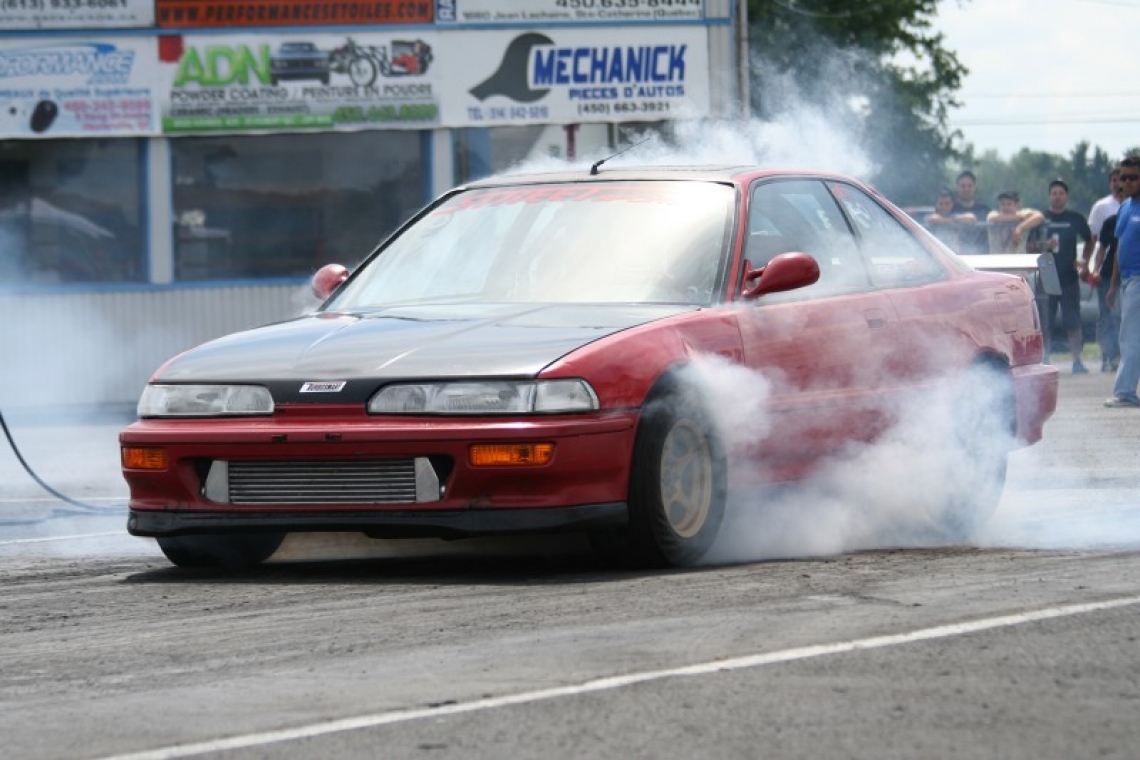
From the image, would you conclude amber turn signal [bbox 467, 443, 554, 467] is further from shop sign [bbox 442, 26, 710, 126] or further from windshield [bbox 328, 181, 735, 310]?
shop sign [bbox 442, 26, 710, 126]

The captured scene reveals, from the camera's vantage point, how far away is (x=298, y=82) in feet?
70.8

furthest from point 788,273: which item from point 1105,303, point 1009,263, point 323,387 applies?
point 1105,303

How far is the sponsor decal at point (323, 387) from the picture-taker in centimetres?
720

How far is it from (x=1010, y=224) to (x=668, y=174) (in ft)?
43.7

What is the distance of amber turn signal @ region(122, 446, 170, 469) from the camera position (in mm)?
7477

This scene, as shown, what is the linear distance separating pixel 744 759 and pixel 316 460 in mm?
3089

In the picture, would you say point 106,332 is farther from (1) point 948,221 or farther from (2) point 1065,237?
(2) point 1065,237

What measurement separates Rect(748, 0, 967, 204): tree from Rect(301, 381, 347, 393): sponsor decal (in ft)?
126

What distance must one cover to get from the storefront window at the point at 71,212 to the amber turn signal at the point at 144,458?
1384cm

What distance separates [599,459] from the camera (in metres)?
7.08

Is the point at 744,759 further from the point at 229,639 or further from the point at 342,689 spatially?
the point at 229,639

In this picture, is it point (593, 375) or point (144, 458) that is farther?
Result: point (144, 458)

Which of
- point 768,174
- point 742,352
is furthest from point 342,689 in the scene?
point 768,174

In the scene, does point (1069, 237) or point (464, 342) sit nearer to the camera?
point (464, 342)
